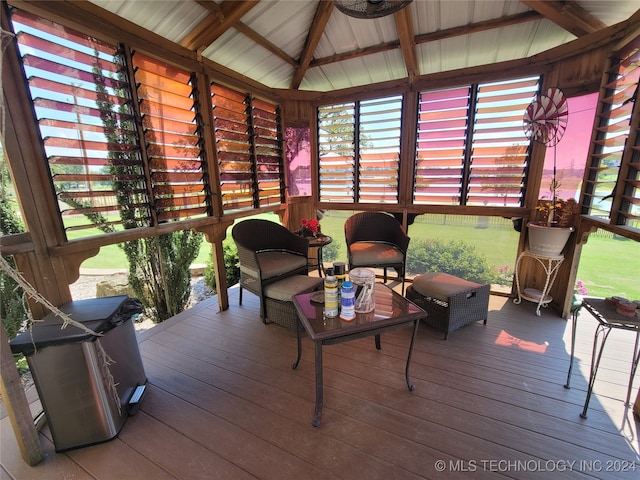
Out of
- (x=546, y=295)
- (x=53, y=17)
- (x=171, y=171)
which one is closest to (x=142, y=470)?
(x=171, y=171)

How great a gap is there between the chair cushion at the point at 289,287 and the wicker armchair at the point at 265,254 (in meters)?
0.11

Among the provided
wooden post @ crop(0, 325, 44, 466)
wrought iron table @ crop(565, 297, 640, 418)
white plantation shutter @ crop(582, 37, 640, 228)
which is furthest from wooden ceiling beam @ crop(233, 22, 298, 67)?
wrought iron table @ crop(565, 297, 640, 418)

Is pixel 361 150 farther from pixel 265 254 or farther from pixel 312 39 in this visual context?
pixel 265 254

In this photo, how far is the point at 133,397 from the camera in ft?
6.07

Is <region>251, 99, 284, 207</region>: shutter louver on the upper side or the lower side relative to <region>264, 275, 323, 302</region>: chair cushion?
upper

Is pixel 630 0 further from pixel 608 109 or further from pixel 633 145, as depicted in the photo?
pixel 633 145

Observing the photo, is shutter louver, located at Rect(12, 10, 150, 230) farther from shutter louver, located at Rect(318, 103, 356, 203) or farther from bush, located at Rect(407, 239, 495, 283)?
bush, located at Rect(407, 239, 495, 283)

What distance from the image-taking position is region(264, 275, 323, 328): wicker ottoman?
8.39 feet

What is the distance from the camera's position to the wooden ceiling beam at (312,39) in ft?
9.23

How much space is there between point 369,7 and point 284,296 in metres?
2.32

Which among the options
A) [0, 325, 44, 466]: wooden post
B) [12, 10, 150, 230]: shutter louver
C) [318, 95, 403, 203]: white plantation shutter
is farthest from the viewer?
[318, 95, 403, 203]: white plantation shutter

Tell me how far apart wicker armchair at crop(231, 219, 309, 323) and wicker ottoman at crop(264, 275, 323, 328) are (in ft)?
0.32

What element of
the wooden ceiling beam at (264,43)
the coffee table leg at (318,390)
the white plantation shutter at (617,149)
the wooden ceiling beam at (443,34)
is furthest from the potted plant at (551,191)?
the wooden ceiling beam at (264,43)

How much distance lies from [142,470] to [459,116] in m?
4.28
